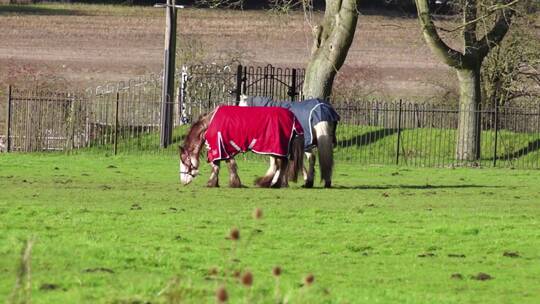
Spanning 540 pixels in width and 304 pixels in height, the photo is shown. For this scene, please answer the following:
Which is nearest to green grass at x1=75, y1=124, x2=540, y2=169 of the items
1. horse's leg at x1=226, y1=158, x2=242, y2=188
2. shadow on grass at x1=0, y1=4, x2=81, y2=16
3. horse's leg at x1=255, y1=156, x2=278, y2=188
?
horse's leg at x1=255, y1=156, x2=278, y2=188

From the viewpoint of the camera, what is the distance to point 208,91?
142 feet

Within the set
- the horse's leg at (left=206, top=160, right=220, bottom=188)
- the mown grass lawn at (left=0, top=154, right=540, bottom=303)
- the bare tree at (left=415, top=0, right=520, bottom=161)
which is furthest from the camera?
the bare tree at (left=415, top=0, right=520, bottom=161)

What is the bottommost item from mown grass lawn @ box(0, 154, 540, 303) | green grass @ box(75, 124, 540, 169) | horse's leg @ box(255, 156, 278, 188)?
mown grass lawn @ box(0, 154, 540, 303)

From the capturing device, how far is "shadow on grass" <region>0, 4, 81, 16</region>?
7444cm

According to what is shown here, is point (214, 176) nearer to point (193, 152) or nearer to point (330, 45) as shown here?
point (193, 152)

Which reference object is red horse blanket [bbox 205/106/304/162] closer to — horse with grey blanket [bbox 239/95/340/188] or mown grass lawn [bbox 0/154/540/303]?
horse with grey blanket [bbox 239/95/340/188]

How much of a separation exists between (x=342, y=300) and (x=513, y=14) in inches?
1116

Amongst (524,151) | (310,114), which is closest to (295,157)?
(310,114)

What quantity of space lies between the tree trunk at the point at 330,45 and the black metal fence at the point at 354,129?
1.04m

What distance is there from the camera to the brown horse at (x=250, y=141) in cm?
2670

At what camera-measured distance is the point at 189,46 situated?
5038cm

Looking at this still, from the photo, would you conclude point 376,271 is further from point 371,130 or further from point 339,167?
point 371,130

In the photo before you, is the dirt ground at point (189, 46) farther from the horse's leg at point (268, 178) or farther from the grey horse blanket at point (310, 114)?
the horse's leg at point (268, 178)

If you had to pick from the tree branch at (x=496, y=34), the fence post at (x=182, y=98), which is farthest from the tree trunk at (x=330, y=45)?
the fence post at (x=182, y=98)
